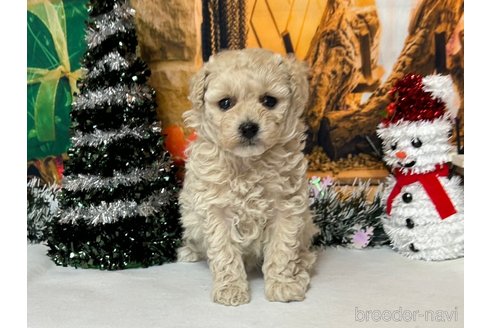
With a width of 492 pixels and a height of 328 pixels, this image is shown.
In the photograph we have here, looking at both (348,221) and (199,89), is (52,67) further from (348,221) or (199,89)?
(348,221)

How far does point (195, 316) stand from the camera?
2.06 meters

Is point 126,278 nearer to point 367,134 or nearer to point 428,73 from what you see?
point 367,134

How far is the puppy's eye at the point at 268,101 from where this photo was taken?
213 cm

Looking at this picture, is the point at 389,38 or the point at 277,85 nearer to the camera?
the point at 277,85

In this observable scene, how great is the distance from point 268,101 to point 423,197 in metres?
1.14

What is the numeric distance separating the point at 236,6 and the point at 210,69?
0.96m

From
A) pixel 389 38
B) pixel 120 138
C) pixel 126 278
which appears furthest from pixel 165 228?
pixel 389 38

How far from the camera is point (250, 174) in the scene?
88.7 inches

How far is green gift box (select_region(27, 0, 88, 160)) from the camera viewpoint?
3.11m

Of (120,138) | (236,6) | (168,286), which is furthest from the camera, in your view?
(236,6)

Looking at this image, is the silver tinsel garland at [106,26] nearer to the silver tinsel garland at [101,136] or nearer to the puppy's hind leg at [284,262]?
the silver tinsel garland at [101,136]

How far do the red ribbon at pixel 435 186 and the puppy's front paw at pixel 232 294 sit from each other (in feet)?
3.65

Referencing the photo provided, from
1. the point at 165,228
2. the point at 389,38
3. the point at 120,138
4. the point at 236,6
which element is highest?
the point at 236,6

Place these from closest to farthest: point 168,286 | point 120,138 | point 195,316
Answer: point 195,316 → point 168,286 → point 120,138
